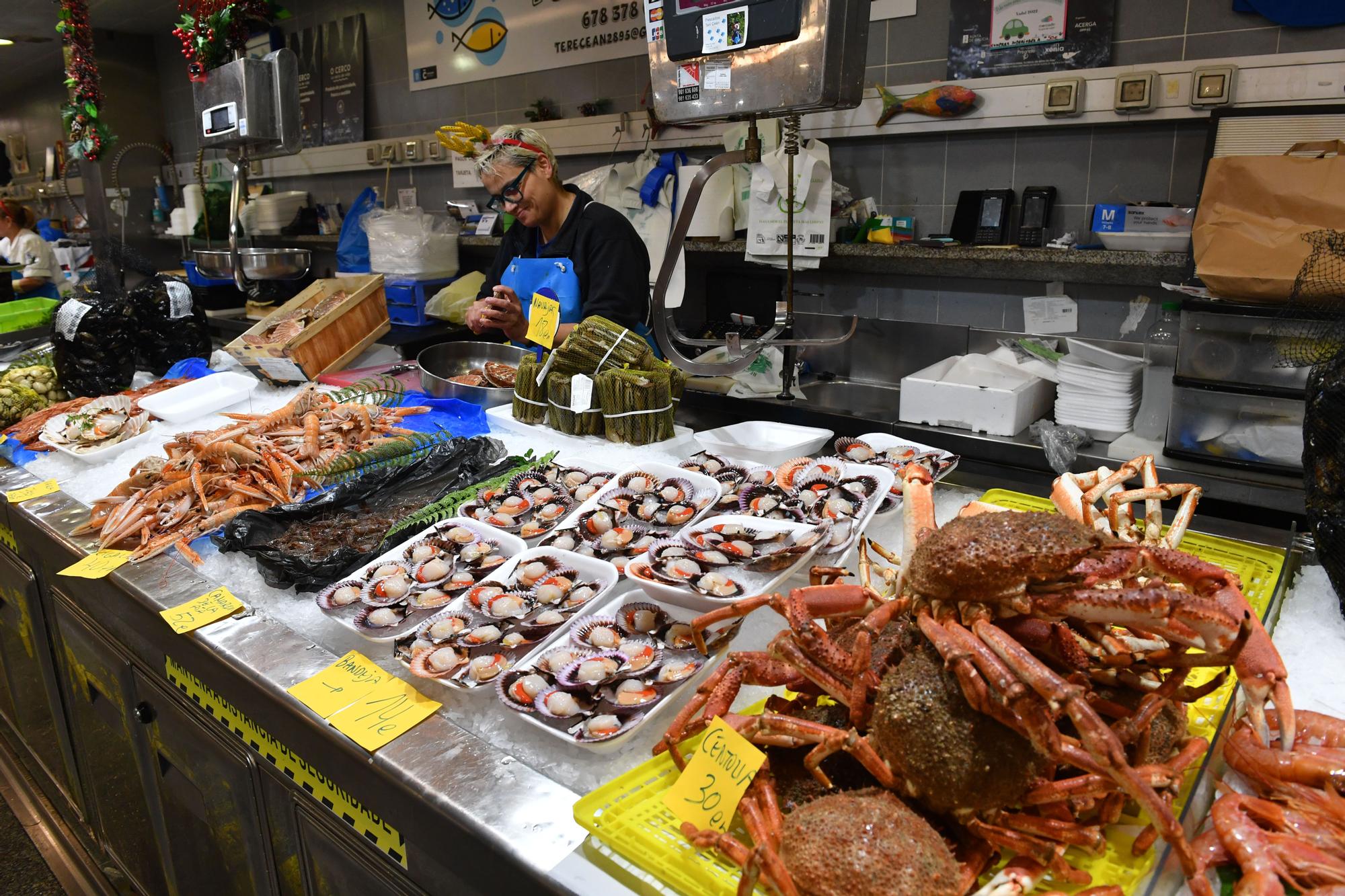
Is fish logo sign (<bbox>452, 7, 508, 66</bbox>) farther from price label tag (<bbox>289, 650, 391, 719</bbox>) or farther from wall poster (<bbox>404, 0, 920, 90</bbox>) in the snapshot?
price label tag (<bbox>289, 650, 391, 719</bbox>)

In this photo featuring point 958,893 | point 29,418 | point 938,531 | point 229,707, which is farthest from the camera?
point 29,418

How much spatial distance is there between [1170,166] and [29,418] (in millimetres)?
4120

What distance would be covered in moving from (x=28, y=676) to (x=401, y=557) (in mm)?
1903

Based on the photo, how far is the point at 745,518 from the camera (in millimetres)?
1558

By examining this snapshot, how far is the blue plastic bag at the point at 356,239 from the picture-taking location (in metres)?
6.13

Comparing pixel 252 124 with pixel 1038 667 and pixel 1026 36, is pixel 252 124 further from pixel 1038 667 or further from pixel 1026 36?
pixel 1038 667

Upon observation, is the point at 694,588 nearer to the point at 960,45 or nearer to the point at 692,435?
the point at 692,435

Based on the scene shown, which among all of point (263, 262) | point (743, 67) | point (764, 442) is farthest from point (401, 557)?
point (263, 262)

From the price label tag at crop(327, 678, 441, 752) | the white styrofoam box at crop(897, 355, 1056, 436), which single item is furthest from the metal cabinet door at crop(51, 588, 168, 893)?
the white styrofoam box at crop(897, 355, 1056, 436)

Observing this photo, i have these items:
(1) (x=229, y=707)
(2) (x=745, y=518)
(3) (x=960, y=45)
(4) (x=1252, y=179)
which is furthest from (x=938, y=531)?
(3) (x=960, y=45)

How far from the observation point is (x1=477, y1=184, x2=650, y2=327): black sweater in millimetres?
3215

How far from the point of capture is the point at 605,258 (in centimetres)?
326

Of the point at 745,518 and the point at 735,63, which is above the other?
the point at 735,63

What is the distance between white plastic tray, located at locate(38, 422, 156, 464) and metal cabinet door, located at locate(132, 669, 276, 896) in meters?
0.93
